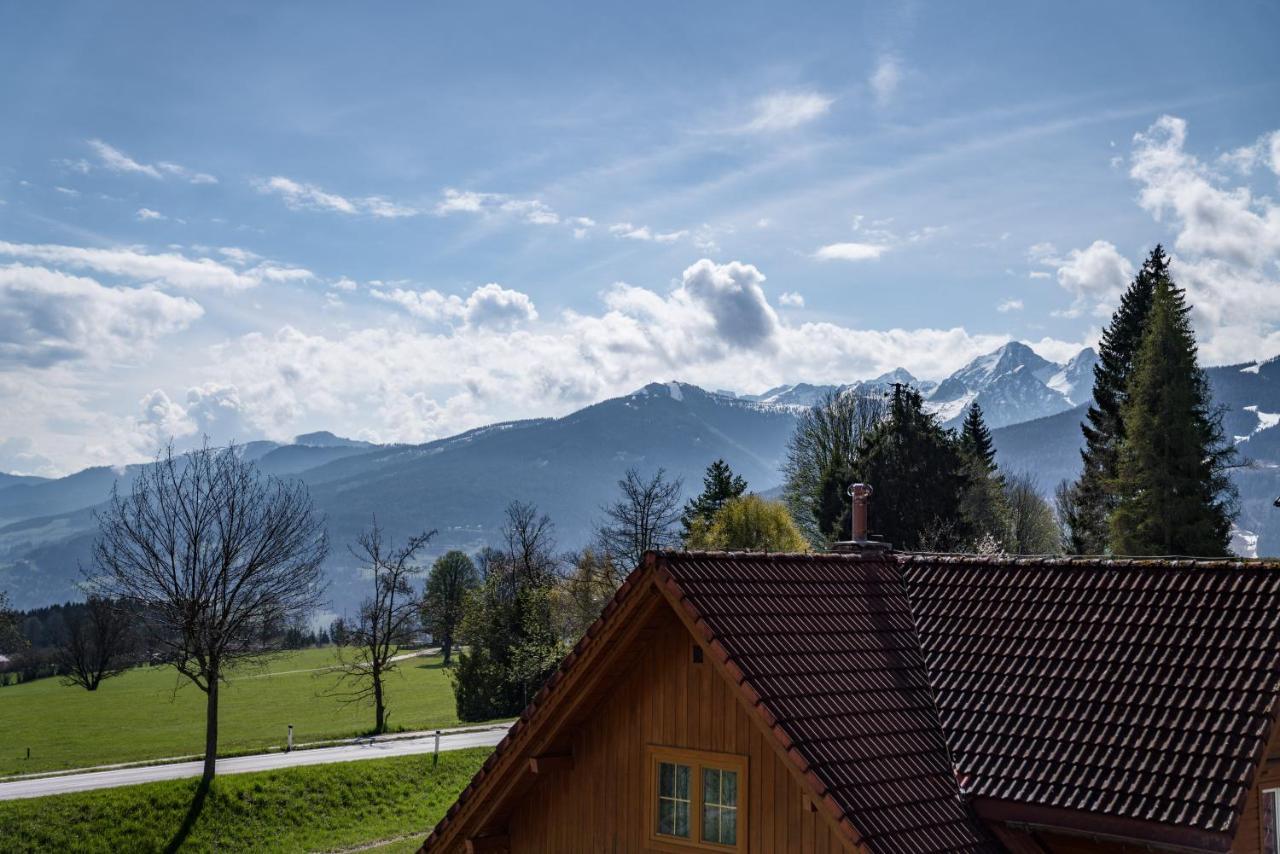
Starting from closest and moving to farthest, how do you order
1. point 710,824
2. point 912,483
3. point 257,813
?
point 710,824 < point 257,813 < point 912,483

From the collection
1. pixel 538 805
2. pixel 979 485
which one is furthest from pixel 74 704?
pixel 538 805

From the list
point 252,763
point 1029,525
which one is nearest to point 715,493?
point 1029,525

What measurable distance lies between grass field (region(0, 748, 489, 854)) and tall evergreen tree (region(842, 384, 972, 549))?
29.6 metres

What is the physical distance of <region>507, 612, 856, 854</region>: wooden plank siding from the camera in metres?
10.4

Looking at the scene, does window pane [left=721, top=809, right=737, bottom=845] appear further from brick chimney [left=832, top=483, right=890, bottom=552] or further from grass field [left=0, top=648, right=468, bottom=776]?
grass field [left=0, top=648, right=468, bottom=776]

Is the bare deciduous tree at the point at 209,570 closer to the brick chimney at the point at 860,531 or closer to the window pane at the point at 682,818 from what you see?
the brick chimney at the point at 860,531

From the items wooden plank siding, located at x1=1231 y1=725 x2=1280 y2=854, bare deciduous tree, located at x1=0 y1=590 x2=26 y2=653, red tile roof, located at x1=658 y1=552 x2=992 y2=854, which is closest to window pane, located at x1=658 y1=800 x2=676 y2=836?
red tile roof, located at x1=658 y1=552 x2=992 y2=854

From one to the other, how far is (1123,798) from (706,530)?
182ft

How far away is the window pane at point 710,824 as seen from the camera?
35.7 ft

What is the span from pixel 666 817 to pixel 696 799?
49 centimetres

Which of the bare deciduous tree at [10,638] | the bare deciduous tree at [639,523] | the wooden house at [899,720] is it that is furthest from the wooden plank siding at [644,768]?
the bare deciduous tree at [10,638]

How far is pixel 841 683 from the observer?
11000 millimetres

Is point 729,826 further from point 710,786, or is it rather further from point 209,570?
point 209,570

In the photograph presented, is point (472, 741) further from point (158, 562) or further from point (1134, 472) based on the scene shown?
point (1134, 472)
